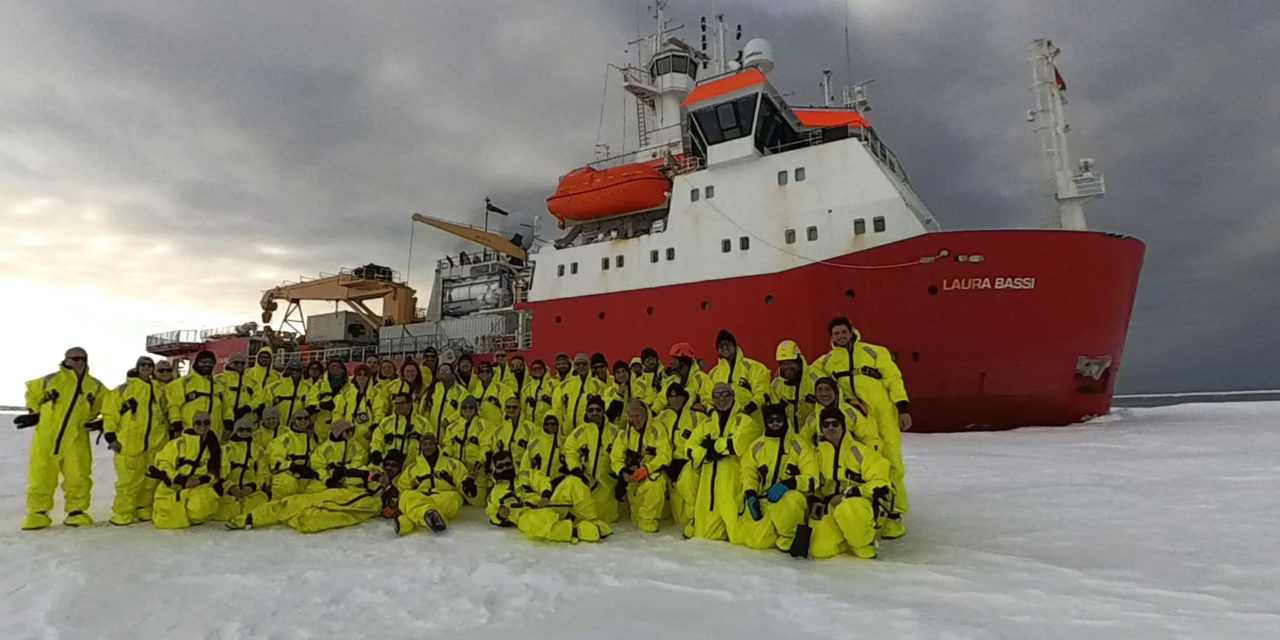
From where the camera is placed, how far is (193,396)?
6211 millimetres

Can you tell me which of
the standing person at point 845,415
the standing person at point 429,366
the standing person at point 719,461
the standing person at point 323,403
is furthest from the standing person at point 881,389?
the standing person at point 323,403

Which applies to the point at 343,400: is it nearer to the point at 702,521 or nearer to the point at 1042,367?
the point at 702,521

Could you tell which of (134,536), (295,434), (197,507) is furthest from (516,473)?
(134,536)

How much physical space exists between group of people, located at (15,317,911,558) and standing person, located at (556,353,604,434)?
0.08 ft

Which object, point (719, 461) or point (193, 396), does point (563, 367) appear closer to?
point (719, 461)

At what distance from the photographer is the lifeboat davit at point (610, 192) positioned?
1578cm

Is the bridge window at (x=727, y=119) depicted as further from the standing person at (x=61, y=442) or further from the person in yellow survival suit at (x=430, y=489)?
the standing person at (x=61, y=442)

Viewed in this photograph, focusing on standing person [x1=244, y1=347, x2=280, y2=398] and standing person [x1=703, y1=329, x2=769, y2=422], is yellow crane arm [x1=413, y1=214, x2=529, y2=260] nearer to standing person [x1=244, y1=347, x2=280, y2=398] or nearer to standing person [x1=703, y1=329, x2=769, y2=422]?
standing person [x1=244, y1=347, x2=280, y2=398]

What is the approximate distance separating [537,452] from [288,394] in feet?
12.4

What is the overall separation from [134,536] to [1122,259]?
578 inches

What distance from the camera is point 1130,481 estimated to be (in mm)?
6422

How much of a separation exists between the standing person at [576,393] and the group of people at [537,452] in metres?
0.02

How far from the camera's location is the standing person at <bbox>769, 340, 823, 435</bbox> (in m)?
5.05

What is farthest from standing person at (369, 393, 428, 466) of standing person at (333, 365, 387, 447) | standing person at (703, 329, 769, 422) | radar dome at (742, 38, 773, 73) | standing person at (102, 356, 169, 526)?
radar dome at (742, 38, 773, 73)
